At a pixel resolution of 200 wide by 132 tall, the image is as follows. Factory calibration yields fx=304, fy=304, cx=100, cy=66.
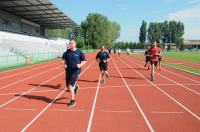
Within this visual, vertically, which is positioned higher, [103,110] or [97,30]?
[97,30]

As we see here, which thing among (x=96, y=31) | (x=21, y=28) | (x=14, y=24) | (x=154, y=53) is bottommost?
(x=154, y=53)

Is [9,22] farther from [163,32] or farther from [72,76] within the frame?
[163,32]

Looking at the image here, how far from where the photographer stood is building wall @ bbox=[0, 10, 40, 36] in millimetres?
44344

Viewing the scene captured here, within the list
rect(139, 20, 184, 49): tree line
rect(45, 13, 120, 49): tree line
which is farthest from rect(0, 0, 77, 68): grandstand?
rect(139, 20, 184, 49): tree line

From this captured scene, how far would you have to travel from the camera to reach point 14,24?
49375 mm

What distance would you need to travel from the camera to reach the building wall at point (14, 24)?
145ft

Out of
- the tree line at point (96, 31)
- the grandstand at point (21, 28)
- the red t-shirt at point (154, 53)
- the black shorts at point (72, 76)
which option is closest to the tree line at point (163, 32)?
the tree line at point (96, 31)

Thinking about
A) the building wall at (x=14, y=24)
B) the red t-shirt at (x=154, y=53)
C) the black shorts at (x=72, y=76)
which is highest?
the building wall at (x=14, y=24)

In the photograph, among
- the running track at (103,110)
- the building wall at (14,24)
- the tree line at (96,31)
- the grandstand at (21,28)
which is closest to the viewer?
the running track at (103,110)

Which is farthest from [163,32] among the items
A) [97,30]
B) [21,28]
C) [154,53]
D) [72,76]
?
[72,76]

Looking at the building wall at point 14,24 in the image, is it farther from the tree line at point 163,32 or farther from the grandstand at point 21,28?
the tree line at point 163,32

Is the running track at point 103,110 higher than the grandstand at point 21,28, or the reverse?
the grandstand at point 21,28

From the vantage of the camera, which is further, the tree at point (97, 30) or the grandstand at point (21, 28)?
the tree at point (97, 30)

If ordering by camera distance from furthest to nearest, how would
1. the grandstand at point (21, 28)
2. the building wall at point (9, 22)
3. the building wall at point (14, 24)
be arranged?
the building wall at point (14, 24)
the building wall at point (9, 22)
the grandstand at point (21, 28)
